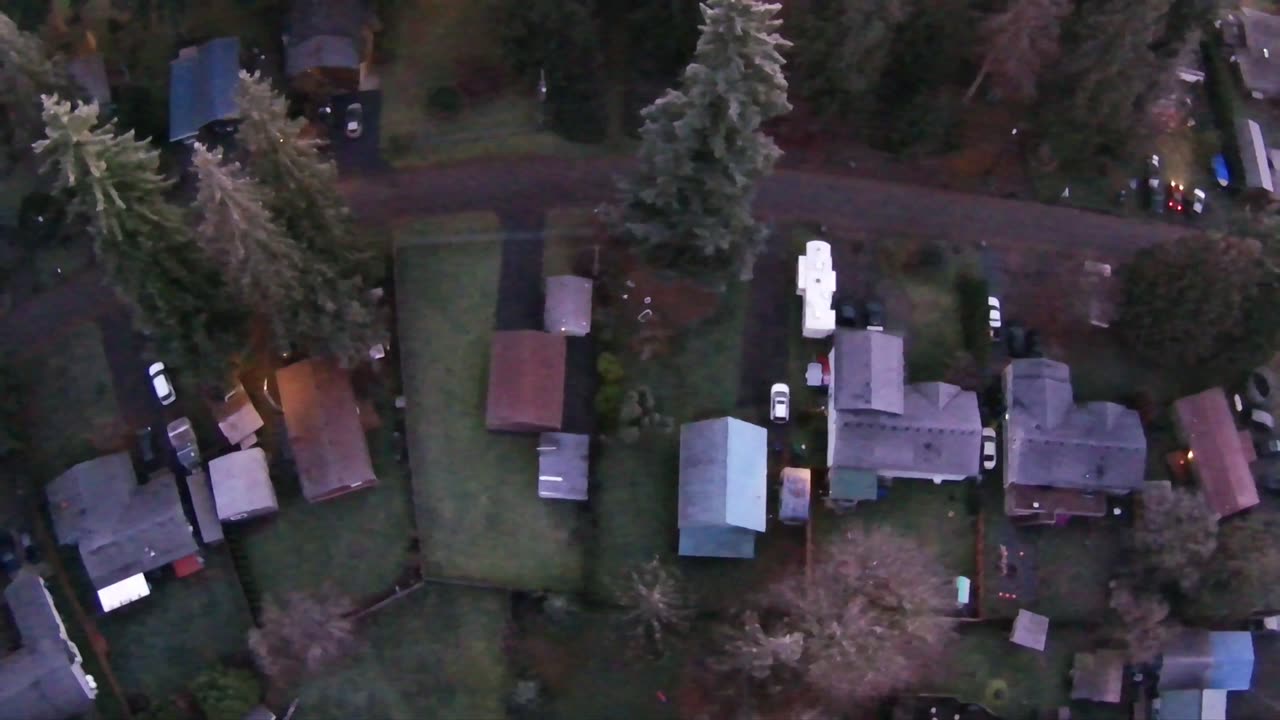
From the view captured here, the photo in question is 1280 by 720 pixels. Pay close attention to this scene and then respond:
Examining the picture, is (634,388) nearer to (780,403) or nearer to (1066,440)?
(780,403)

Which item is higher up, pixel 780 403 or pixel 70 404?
pixel 780 403

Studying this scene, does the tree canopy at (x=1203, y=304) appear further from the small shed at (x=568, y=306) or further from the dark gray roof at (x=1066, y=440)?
the small shed at (x=568, y=306)

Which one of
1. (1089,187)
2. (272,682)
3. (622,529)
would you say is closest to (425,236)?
(622,529)

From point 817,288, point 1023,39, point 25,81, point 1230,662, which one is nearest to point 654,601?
point 817,288

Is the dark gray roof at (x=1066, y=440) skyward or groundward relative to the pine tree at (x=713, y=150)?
groundward

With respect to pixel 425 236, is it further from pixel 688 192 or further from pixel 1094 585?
pixel 1094 585

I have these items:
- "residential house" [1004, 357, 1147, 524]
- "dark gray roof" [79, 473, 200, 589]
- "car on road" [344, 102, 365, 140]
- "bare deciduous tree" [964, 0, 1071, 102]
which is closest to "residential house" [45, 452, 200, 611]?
"dark gray roof" [79, 473, 200, 589]

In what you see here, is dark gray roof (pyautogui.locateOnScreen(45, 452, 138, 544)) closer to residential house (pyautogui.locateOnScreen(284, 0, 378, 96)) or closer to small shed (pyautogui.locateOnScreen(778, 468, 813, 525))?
residential house (pyautogui.locateOnScreen(284, 0, 378, 96))

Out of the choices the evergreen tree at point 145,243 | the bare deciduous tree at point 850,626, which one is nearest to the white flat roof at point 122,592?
the evergreen tree at point 145,243
